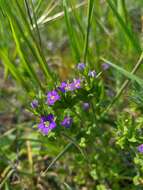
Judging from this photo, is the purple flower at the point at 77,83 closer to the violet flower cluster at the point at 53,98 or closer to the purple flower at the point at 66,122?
the violet flower cluster at the point at 53,98

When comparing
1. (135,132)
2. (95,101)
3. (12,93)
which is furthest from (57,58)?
(135,132)

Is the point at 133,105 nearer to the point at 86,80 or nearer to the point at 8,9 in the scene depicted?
the point at 86,80

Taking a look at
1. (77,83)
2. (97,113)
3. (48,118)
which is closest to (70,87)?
(77,83)

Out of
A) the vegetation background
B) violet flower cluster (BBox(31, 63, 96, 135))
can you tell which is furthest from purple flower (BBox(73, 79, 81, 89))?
the vegetation background

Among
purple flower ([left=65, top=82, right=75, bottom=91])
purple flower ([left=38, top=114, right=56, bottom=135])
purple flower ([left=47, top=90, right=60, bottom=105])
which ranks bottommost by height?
purple flower ([left=38, top=114, right=56, bottom=135])

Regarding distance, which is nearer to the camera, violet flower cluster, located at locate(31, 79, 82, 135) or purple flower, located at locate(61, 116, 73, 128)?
violet flower cluster, located at locate(31, 79, 82, 135)

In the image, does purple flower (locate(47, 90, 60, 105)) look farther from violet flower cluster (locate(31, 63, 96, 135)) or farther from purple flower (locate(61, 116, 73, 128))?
purple flower (locate(61, 116, 73, 128))

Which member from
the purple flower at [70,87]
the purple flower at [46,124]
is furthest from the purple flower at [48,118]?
the purple flower at [70,87]
